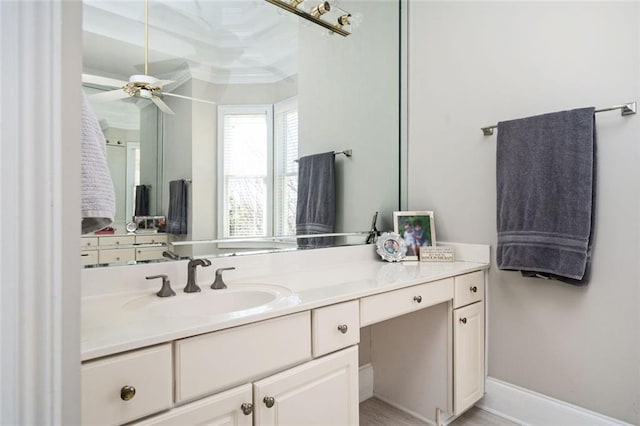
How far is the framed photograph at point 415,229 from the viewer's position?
2.06 meters

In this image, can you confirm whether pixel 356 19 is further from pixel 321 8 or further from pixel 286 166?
pixel 286 166

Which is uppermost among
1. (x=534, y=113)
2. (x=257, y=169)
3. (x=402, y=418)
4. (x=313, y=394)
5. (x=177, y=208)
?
(x=534, y=113)

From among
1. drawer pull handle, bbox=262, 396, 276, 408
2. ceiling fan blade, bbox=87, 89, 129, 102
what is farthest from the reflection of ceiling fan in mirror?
drawer pull handle, bbox=262, 396, 276, 408

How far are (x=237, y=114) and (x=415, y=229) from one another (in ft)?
3.88

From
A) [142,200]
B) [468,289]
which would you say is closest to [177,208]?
[142,200]

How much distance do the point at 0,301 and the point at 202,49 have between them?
4.06 ft

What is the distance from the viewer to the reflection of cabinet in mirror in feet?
3.86

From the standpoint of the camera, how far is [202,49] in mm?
1432

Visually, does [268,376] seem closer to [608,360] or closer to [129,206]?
[129,206]

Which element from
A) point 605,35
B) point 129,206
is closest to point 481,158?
point 605,35

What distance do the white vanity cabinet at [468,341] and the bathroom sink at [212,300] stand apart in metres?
0.95

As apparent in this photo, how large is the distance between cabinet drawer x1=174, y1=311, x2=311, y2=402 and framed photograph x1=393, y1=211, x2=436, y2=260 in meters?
1.11

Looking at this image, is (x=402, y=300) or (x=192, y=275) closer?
(x=192, y=275)

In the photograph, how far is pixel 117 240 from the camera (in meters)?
1.23
